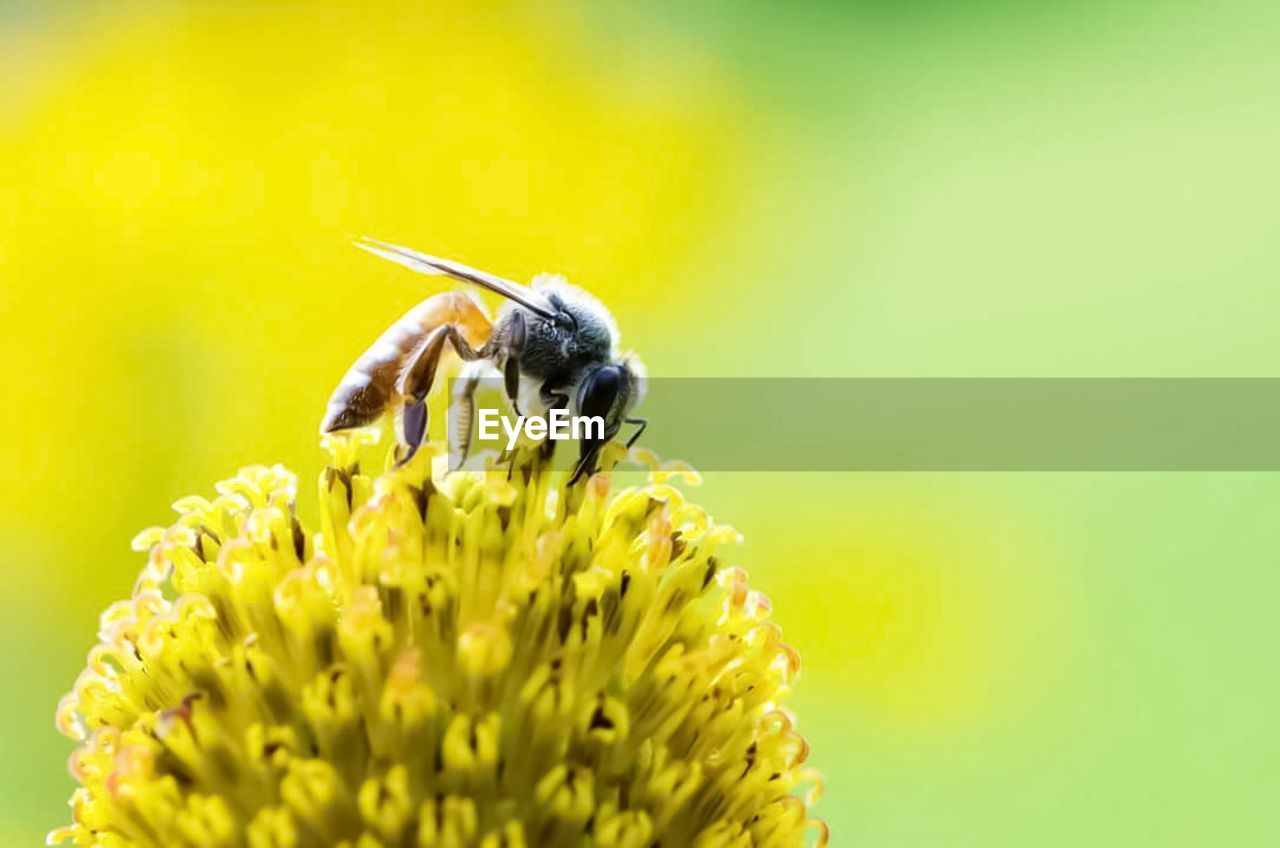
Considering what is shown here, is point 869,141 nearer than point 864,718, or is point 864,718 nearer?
point 864,718

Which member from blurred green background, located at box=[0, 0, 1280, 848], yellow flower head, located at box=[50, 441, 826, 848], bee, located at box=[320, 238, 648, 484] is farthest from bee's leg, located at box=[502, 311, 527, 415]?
blurred green background, located at box=[0, 0, 1280, 848]

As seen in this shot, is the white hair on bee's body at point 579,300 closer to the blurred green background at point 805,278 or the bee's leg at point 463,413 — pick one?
the bee's leg at point 463,413

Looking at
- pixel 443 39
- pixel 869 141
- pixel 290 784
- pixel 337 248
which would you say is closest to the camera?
pixel 290 784

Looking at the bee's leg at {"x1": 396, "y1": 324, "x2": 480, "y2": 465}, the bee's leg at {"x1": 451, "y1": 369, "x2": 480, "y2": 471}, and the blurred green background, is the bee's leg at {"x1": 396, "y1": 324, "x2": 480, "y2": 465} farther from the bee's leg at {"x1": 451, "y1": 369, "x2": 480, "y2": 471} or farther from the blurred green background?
the blurred green background

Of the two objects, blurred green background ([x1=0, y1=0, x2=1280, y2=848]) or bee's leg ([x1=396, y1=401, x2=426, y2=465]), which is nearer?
bee's leg ([x1=396, y1=401, x2=426, y2=465])

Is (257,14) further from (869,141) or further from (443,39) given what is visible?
(869,141)

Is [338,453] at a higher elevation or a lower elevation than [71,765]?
higher

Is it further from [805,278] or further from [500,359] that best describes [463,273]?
[805,278]

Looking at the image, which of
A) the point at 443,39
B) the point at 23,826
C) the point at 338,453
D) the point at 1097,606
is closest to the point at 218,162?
the point at 443,39
